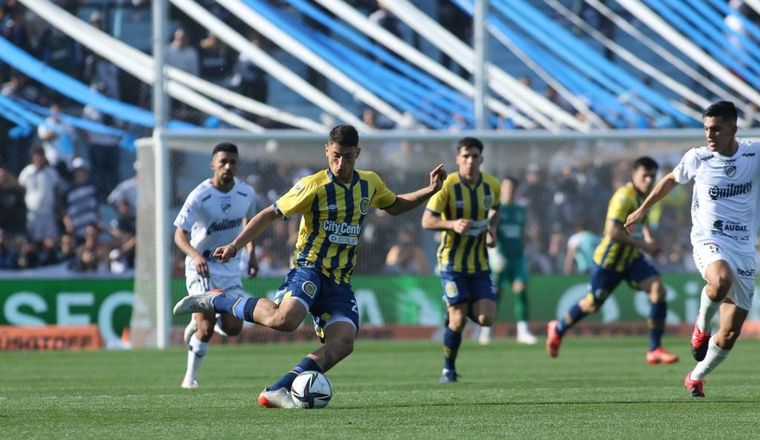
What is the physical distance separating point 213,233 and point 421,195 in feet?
11.1

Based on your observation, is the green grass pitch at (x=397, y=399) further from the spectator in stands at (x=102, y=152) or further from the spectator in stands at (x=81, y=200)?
the spectator in stands at (x=102, y=152)

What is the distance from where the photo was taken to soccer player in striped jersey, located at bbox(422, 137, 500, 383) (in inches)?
527

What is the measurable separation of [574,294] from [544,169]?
211 centimetres

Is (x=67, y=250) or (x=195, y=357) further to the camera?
(x=67, y=250)

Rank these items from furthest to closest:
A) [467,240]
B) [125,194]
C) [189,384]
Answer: [125,194]
[467,240]
[189,384]

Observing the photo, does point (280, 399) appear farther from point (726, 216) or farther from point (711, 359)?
point (726, 216)

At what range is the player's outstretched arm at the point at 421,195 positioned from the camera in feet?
32.8

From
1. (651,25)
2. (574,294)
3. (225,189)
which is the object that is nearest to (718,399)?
(225,189)

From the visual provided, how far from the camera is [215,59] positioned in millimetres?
22422

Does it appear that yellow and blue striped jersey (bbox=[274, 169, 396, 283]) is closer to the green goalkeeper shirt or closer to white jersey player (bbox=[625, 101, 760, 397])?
white jersey player (bbox=[625, 101, 760, 397])

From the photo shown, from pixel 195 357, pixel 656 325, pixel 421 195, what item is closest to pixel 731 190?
pixel 421 195

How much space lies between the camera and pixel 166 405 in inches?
406

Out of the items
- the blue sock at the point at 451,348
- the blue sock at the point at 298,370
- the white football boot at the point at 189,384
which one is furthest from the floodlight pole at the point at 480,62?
the blue sock at the point at 298,370

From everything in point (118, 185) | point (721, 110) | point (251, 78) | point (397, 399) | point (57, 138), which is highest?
point (251, 78)
